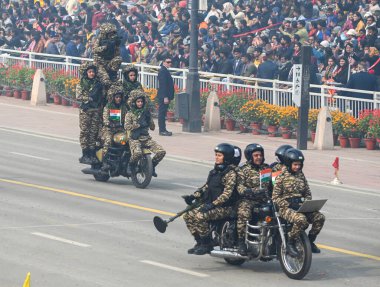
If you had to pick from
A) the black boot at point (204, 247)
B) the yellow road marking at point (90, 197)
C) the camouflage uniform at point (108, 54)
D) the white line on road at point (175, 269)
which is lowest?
the white line on road at point (175, 269)

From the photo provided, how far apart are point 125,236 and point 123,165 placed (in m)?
5.10

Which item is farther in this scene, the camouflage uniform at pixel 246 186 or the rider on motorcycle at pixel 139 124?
the rider on motorcycle at pixel 139 124

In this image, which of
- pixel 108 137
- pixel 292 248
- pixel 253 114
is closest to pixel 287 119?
pixel 253 114

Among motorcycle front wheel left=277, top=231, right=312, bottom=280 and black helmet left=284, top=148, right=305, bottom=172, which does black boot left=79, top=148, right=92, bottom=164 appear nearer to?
black helmet left=284, top=148, right=305, bottom=172

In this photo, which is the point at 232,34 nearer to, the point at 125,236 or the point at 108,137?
the point at 108,137

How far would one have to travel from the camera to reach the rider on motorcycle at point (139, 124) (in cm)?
2162

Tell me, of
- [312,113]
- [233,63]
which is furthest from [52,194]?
[233,63]

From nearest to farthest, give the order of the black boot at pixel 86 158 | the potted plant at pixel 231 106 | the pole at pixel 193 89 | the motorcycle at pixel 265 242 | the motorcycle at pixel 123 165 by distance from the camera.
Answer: the motorcycle at pixel 265 242
the motorcycle at pixel 123 165
the black boot at pixel 86 158
the pole at pixel 193 89
the potted plant at pixel 231 106

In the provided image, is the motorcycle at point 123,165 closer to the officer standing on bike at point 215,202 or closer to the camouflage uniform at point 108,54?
the camouflage uniform at point 108,54

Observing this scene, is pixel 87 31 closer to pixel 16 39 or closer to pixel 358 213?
pixel 16 39

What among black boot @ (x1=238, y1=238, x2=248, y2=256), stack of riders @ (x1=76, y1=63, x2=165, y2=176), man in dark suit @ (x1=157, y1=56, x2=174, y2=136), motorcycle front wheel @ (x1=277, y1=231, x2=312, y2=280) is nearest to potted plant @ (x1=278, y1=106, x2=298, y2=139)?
man in dark suit @ (x1=157, y1=56, x2=174, y2=136)

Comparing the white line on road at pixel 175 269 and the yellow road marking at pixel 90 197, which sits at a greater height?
the yellow road marking at pixel 90 197

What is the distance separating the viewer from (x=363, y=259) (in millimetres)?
15742

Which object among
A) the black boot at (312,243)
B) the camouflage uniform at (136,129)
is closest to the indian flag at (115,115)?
the camouflage uniform at (136,129)
